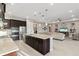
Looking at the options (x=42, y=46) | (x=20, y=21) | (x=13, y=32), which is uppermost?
(x=20, y=21)

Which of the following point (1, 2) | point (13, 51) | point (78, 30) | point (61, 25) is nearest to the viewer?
point (13, 51)

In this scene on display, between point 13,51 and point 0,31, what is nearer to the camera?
point 13,51

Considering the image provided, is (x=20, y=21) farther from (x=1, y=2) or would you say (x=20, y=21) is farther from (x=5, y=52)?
(x=5, y=52)

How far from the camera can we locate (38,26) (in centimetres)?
1524

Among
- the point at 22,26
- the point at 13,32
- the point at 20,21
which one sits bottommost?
the point at 13,32

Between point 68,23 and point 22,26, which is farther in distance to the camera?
point 68,23

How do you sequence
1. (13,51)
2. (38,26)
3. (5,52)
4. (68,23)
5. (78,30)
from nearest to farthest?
(5,52), (13,51), (78,30), (68,23), (38,26)

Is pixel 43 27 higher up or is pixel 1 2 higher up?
pixel 1 2

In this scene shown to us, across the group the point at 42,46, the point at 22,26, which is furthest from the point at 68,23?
the point at 42,46

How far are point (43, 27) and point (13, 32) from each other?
8.45m

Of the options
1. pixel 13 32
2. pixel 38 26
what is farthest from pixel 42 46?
pixel 38 26

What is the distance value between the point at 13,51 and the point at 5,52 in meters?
0.18

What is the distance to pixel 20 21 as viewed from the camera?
27.9 feet

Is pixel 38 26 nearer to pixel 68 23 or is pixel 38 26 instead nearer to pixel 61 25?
pixel 61 25
